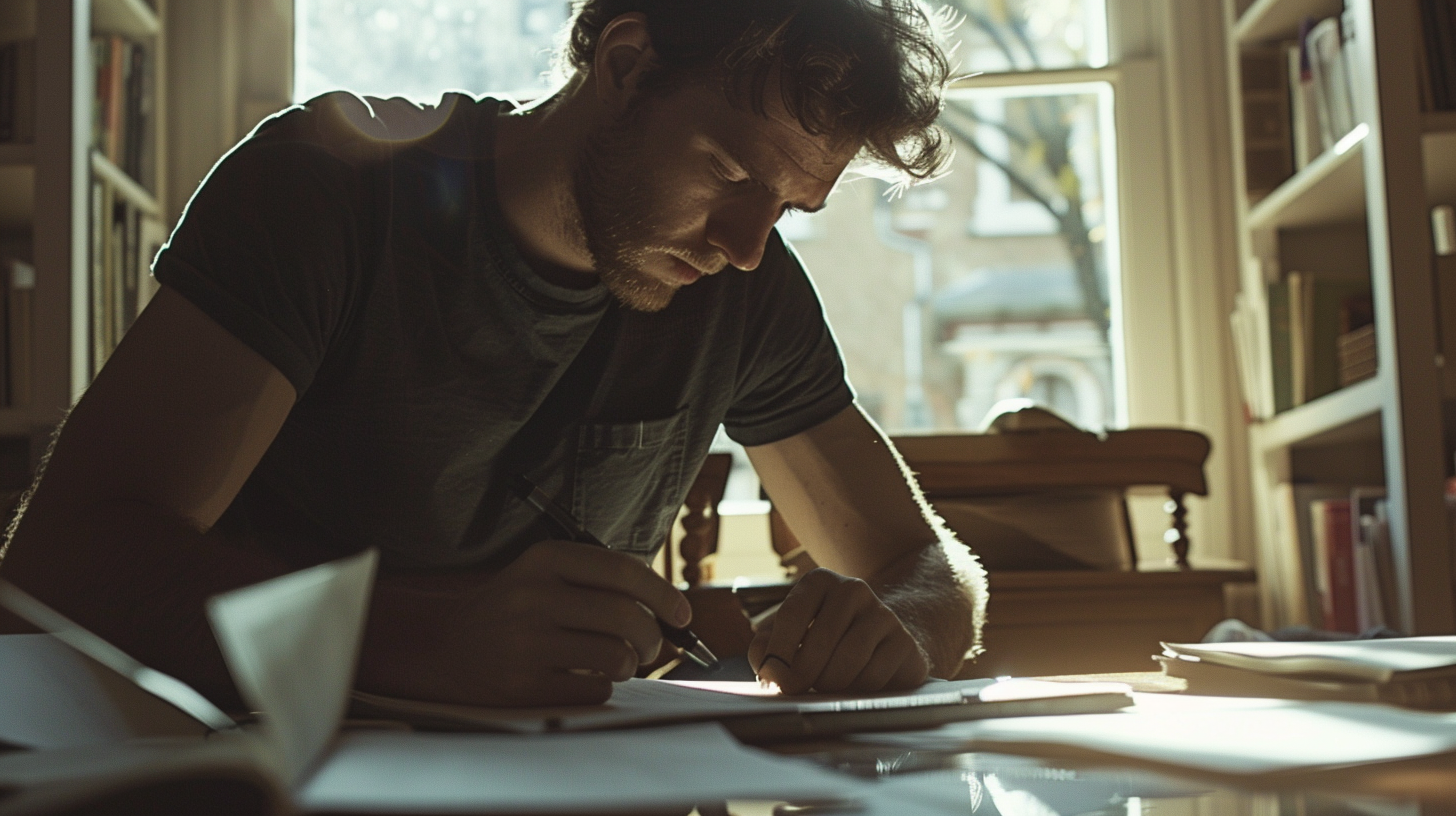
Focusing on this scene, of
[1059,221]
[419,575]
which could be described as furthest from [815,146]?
[1059,221]

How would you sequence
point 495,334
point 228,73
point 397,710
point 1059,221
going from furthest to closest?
point 1059,221, point 228,73, point 495,334, point 397,710

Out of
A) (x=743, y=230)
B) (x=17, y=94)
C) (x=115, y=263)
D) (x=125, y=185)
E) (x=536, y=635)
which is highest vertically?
(x=17, y=94)

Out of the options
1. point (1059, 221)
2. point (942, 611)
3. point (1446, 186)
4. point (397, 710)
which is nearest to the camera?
point (397, 710)

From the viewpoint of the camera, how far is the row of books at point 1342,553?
6.43 feet

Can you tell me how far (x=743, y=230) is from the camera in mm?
1160

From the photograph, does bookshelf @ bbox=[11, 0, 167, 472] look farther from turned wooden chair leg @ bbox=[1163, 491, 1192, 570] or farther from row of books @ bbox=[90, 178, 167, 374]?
turned wooden chair leg @ bbox=[1163, 491, 1192, 570]

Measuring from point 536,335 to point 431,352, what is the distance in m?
0.10

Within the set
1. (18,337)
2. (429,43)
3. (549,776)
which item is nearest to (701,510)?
(18,337)

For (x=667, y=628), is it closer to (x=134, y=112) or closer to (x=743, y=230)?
(x=743, y=230)

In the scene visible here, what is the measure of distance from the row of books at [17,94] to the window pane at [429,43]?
69 cm

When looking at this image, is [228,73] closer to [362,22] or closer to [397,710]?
[362,22]

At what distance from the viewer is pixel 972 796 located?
0.44 metres

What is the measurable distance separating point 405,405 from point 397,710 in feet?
1.98

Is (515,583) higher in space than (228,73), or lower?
lower
